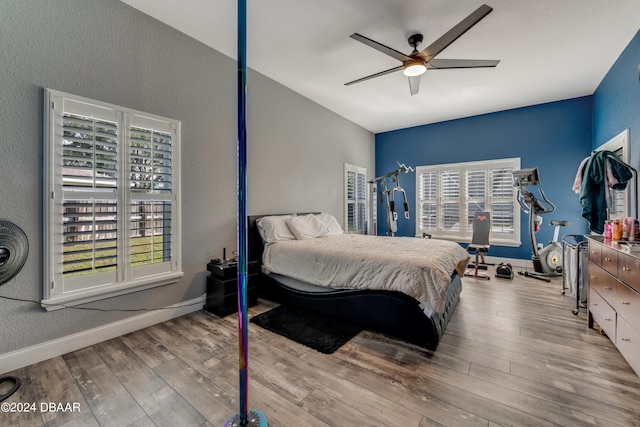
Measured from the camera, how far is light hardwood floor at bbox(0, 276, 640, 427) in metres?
1.47

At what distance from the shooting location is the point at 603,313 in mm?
2188

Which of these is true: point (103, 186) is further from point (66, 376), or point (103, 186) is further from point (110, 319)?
point (66, 376)

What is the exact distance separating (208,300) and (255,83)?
2914 mm

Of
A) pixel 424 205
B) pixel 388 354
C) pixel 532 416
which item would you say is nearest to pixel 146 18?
pixel 388 354

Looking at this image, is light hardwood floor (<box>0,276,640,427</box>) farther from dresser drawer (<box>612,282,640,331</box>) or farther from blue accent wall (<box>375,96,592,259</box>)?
blue accent wall (<box>375,96,592,259</box>)

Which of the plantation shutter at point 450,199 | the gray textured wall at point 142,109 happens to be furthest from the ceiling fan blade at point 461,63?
the plantation shutter at point 450,199

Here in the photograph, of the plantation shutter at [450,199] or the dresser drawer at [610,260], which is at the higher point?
the plantation shutter at [450,199]

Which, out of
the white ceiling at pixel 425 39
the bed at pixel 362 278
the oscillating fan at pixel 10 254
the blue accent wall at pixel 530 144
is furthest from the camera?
the blue accent wall at pixel 530 144

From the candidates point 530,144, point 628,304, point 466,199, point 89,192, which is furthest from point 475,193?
point 89,192

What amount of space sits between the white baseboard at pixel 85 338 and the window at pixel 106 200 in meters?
0.29

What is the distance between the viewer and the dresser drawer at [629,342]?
5.52 feet

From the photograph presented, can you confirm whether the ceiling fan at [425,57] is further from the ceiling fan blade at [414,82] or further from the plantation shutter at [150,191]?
the plantation shutter at [150,191]

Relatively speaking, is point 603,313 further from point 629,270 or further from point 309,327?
point 309,327

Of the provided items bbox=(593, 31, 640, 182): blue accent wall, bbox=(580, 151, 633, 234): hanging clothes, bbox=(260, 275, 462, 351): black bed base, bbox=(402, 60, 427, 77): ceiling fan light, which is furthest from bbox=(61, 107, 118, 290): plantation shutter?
bbox=(593, 31, 640, 182): blue accent wall
